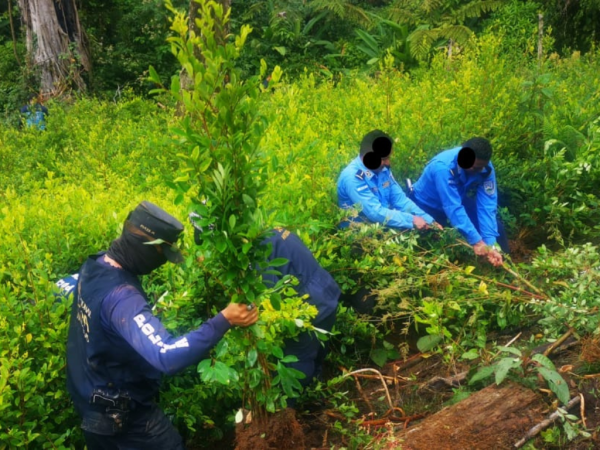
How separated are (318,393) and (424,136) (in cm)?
319

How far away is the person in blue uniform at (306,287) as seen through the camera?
158 inches

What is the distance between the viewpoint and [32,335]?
11.3 ft

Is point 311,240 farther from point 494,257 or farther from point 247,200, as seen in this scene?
point 247,200

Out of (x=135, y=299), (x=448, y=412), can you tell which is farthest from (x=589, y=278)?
(x=135, y=299)

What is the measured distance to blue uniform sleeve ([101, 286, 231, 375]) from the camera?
9.02 ft

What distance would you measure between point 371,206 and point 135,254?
2590 mm

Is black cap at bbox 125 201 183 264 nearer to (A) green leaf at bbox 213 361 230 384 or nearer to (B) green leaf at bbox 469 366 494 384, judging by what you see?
(A) green leaf at bbox 213 361 230 384

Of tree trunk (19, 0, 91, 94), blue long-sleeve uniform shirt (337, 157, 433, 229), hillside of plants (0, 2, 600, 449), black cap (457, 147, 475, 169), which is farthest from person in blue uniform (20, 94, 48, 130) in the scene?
black cap (457, 147, 475, 169)

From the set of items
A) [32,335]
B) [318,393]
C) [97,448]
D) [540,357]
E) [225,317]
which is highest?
[225,317]

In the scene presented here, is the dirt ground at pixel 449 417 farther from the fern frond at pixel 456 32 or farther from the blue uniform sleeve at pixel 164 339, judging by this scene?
the fern frond at pixel 456 32

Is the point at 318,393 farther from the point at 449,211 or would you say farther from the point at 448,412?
the point at 449,211

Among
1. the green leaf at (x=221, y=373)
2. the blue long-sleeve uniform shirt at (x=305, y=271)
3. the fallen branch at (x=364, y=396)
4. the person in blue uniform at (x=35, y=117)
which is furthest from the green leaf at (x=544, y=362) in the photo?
the person in blue uniform at (x=35, y=117)

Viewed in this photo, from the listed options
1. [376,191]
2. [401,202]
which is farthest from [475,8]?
[376,191]

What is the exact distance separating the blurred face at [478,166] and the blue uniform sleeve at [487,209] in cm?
24
